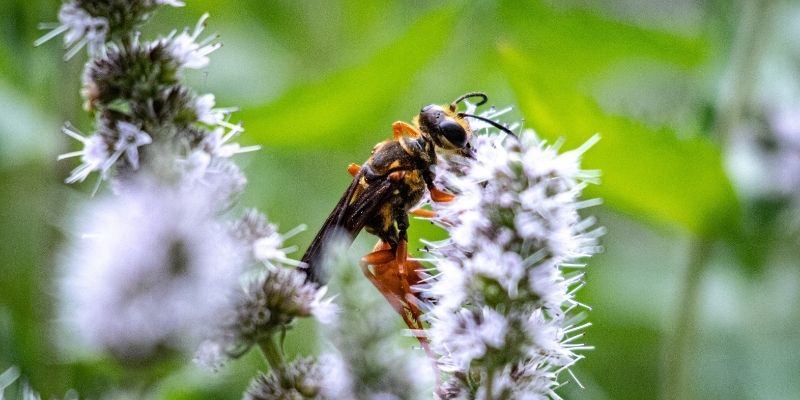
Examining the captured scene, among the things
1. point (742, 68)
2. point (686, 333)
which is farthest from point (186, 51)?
point (742, 68)

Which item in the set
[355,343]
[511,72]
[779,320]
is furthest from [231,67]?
[355,343]

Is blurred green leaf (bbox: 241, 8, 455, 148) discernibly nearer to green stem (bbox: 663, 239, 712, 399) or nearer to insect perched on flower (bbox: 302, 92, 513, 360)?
insect perched on flower (bbox: 302, 92, 513, 360)

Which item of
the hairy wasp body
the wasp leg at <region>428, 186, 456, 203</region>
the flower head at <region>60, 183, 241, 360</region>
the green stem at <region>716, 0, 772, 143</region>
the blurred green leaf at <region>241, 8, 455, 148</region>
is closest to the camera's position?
the flower head at <region>60, 183, 241, 360</region>

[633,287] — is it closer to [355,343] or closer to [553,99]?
[553,99]

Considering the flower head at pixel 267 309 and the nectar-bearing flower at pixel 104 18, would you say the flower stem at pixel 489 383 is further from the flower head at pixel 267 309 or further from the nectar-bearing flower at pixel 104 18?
the nectar-bearing flower at pixel 104 18

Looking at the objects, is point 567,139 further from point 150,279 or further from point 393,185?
point 150,279

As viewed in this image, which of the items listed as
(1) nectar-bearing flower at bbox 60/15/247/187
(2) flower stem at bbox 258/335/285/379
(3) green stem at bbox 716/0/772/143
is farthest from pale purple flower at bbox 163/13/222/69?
(3) green stem at bbox 716/0/772/143

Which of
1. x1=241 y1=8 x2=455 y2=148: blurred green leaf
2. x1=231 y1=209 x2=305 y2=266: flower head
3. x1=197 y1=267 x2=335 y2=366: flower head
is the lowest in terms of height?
x1=197 y1=267 x2=335 y2=366: flower head
